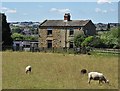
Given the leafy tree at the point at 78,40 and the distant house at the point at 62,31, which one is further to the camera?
the distant house at the point at 62,31

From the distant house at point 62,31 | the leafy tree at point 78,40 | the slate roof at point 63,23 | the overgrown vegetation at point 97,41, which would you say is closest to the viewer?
the overgrown vegetation at point 97,41

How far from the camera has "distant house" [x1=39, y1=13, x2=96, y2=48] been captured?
220ft

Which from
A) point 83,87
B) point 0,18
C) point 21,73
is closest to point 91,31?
point 0,18

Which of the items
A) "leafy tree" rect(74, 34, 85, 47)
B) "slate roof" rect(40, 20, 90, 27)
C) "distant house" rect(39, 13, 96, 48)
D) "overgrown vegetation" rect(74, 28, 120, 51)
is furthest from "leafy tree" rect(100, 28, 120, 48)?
"slate roof" rect(40, 20, 90, 27)

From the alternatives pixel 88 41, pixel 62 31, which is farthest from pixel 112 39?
pixel 62 31

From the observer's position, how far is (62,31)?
2665 inches

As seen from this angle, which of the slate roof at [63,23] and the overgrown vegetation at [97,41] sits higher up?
the slate roof at [63,23]

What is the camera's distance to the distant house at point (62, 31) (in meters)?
→ 67.0

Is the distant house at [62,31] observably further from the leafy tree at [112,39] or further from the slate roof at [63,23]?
the leafy tree at [112,39]

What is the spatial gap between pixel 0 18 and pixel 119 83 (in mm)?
50834

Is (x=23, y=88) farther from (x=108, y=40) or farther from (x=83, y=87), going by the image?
(x=108, y=40)

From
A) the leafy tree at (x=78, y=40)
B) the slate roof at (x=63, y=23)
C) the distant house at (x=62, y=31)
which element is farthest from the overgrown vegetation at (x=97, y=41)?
the slate roof at (x=63, y=23)

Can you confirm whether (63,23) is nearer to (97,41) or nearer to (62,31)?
(62,31)

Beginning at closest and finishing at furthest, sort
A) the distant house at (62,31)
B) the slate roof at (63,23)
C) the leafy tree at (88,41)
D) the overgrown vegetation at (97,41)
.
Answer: the leafy tree at (88,41) → the overgrown vegetation at (97,41) → the distant house at (62,31) → the slate roof at (63,23)
